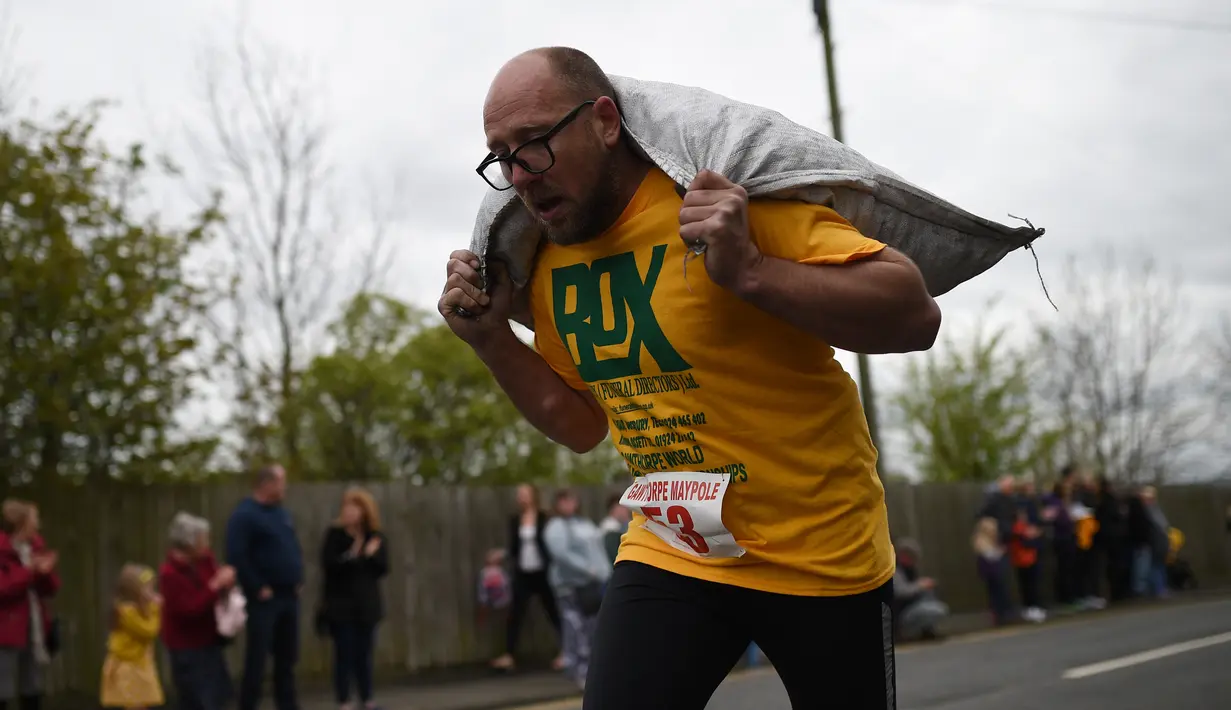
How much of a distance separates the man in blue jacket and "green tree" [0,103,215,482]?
2.95 m

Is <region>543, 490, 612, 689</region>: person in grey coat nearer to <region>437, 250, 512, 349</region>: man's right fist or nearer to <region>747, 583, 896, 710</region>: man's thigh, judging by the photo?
<region>437, 250, 512, 349</region>: man's right fist

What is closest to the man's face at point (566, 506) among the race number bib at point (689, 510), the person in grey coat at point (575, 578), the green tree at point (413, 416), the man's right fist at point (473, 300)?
the person in grey coat at point (575, 578)

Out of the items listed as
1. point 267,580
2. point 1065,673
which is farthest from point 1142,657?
point 267,580

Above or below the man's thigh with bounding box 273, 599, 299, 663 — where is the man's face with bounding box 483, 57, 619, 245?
above

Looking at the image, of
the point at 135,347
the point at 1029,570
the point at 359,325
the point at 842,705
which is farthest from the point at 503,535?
the point at 359,325

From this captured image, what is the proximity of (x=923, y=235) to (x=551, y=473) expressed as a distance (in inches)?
1241

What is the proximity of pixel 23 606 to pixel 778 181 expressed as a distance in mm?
8000

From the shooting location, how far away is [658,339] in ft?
8.88

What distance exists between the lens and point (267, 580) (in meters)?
8.98

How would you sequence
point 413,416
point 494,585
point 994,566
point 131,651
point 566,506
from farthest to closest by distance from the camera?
point 413,416 < point 994,566 < point 494,585 < point 566,506 < point 131,651

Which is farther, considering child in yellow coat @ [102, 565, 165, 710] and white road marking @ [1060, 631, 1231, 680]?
white road marking @ [1060, 631, 1231, 680]

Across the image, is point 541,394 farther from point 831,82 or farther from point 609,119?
point 831,82

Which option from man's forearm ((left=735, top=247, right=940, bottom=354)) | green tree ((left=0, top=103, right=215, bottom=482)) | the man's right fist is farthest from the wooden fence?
man's forearm ((left=735, top=247, right=940, bottom=354))

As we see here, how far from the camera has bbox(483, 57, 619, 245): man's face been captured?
2670mm
